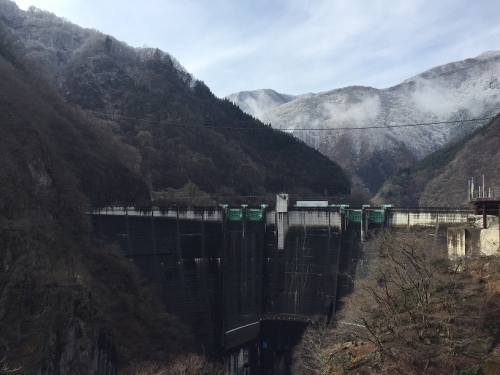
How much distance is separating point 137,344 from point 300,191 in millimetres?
50256

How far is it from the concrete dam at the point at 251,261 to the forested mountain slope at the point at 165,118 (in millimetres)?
18563

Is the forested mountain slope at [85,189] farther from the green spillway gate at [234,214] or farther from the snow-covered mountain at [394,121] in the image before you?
the snow-covered mountain at [394,121]

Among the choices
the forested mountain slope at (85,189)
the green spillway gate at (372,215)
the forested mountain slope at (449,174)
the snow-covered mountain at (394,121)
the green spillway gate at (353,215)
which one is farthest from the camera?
the snow-covered mountain at (394,121)

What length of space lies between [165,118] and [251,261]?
141 feet

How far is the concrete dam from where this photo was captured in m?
30.1

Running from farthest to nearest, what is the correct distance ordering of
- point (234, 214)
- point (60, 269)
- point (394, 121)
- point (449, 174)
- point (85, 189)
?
1. point (394, 121)
2. point (449, 174)
3. point (234, 214)
4. point (85, 189)
5. point (60, 269)

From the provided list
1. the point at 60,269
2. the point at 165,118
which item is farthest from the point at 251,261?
the point at 165,118

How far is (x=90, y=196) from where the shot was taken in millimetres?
31609

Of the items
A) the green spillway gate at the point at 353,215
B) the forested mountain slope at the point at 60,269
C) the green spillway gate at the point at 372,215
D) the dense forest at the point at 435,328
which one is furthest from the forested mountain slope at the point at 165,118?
the dense forest at the point at 435,328

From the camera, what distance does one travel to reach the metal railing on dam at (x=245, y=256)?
30.1m

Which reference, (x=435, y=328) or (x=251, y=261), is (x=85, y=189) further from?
(x=435, y=328)

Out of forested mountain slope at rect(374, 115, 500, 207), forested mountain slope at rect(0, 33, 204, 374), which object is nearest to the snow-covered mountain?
forested mountain slope at rect(374, 115, 500, 207)

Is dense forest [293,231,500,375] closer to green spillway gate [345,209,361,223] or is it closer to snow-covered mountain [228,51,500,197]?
green spillway gate [345,209,361,223]

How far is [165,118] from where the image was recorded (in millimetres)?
70000
